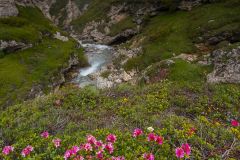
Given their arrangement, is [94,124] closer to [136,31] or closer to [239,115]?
[239,115]

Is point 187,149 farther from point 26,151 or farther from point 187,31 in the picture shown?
point 187,31

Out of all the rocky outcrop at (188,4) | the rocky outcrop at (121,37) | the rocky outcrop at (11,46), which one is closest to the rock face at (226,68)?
the rocky outcrop at (11,46)

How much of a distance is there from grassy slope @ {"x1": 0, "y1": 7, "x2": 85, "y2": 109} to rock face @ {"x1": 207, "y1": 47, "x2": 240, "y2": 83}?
Result: 85.0ft

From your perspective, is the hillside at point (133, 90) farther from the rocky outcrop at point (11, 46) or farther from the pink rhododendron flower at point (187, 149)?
the rocky outcrop at point (11, 46)

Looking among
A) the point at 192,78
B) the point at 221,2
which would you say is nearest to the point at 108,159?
the point at 192,78

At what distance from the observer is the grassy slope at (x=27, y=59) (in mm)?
43812

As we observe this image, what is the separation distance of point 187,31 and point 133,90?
4562 centimetres

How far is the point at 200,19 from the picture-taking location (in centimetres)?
6234

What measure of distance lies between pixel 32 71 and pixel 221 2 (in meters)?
45.2

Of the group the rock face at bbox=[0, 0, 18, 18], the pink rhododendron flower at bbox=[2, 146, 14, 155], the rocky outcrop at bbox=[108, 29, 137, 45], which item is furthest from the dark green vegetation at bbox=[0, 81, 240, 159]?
the rocky outcrop at bbox=[108, 29, 137, 45]

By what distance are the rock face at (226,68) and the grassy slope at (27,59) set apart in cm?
2591

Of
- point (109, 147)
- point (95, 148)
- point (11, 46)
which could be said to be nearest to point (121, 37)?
point (11, 46)

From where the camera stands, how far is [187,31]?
2330 inches

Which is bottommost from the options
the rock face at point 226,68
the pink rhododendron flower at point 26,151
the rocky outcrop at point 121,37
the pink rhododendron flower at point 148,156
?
the rocky outcrop at point 121,37
